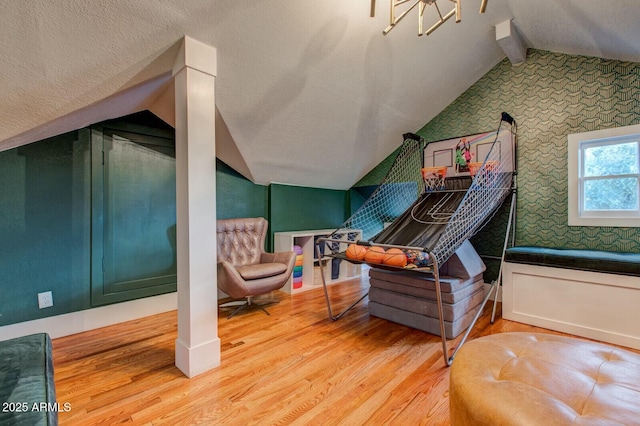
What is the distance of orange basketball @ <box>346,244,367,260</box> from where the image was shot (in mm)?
2373

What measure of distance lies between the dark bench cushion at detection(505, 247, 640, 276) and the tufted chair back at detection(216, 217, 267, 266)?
262 centimetres

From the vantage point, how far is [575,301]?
2.45 meters

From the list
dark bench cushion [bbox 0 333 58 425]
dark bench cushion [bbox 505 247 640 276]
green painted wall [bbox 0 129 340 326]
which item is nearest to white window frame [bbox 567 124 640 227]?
dark bench cushion [bbox 505 247 640 276]

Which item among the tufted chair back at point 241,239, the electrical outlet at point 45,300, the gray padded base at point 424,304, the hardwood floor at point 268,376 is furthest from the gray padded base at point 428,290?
the electrical outlet at point 45,300

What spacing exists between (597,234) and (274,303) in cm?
331

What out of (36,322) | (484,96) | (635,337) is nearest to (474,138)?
(484,96)

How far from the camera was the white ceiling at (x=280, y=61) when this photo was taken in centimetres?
159

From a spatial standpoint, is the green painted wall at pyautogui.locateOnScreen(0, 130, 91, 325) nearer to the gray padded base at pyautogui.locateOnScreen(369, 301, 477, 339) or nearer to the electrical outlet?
the electrical outlet

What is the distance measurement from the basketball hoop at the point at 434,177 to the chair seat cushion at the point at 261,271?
2.00m

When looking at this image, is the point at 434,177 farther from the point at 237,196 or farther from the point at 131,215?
the point at 131,215

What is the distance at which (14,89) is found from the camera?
63.3 inches

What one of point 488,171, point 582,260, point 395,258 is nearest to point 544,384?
point 395,258

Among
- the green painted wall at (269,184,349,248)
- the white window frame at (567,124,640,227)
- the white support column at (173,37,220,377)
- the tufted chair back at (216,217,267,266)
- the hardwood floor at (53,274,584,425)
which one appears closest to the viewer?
the hardwood floor at (53,274,584,425)

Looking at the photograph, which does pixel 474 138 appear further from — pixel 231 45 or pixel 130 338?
pixel 130 338
